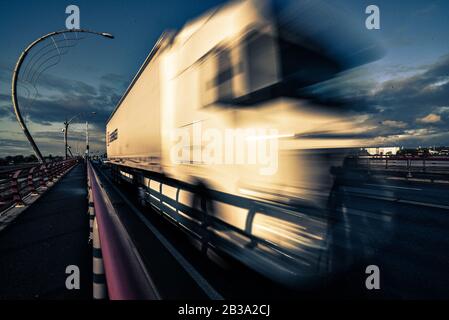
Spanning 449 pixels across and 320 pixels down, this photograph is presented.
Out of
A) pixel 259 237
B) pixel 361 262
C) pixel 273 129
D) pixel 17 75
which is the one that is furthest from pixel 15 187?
pixel 361 262

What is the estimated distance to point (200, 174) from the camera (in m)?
4.27

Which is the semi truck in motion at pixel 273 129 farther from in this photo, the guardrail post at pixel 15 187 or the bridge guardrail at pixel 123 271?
the guardrail post at pixel 15 187

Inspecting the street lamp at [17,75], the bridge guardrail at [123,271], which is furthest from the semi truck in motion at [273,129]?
the street lamp at [17,75]

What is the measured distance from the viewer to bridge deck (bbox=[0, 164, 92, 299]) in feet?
11.2

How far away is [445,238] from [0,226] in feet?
31.4

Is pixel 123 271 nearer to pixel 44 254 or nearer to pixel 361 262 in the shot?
pixel 361 262

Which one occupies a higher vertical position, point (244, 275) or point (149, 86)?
point (149, 86)

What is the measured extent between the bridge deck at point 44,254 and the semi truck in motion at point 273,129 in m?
2.15

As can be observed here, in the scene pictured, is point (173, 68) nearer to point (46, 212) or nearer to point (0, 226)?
point (0, 226)

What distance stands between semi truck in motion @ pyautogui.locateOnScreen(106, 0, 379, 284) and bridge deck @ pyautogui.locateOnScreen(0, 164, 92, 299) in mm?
2149

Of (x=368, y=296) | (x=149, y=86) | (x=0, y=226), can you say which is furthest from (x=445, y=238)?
(x=0, y=226)

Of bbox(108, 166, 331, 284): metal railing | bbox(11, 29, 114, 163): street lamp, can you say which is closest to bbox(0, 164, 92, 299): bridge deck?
bbox(108, 166, 331, 284): metal railing

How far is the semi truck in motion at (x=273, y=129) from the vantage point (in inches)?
116

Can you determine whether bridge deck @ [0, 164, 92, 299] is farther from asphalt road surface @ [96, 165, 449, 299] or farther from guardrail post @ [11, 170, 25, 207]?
asphalt road surface @ [96, 165, 449, 299]
